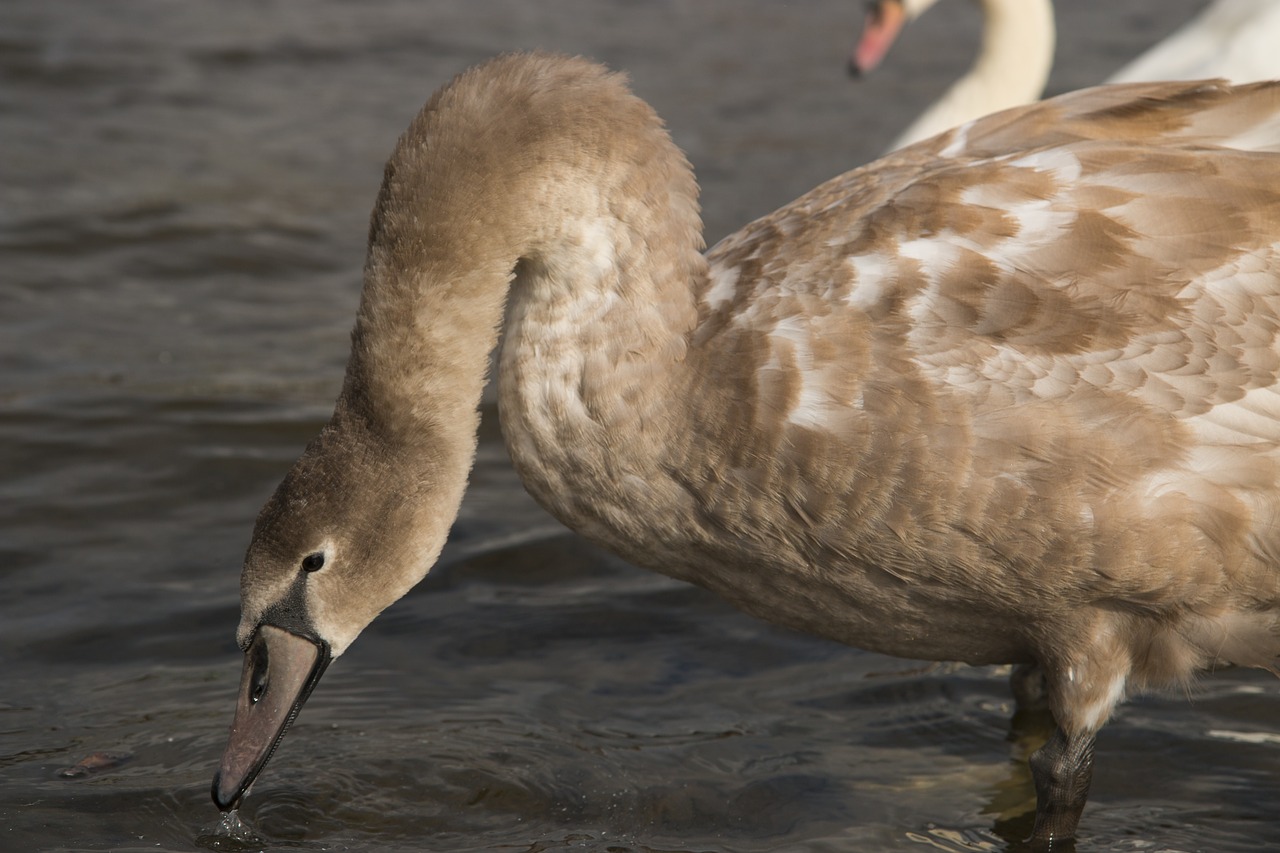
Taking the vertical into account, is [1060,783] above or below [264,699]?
below

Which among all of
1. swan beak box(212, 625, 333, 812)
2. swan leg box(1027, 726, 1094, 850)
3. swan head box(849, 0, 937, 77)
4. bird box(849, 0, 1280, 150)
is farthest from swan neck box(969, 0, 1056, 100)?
swan beak box(212, 625, 333, 812)

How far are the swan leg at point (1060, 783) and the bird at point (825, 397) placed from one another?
0.16 m

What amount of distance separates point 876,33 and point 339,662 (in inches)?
208

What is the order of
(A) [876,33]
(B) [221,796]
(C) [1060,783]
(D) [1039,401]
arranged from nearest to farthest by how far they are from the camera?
(D) [1039,401], (B) [221,796], (C) [1060,783], (A) [876,33]

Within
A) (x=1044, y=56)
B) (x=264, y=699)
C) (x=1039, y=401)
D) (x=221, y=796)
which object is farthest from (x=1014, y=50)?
(x=221, y=796)

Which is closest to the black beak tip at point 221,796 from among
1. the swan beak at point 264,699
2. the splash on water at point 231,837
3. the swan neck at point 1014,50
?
the swan beak at point 264,699

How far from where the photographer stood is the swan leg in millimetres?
4625

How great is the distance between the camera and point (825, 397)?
167 inches

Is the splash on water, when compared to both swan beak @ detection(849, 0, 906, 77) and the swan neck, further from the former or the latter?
swan beak @ detection(849, 0, 906, 77)

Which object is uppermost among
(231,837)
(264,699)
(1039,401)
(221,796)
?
(1039,401)

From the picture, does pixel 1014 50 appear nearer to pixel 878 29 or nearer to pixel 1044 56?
pixel 1044 56

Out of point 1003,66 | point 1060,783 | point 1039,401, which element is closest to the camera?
point 1039,401

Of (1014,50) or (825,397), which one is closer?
(825,397)

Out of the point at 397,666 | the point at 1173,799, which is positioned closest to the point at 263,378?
the point at 397,666
